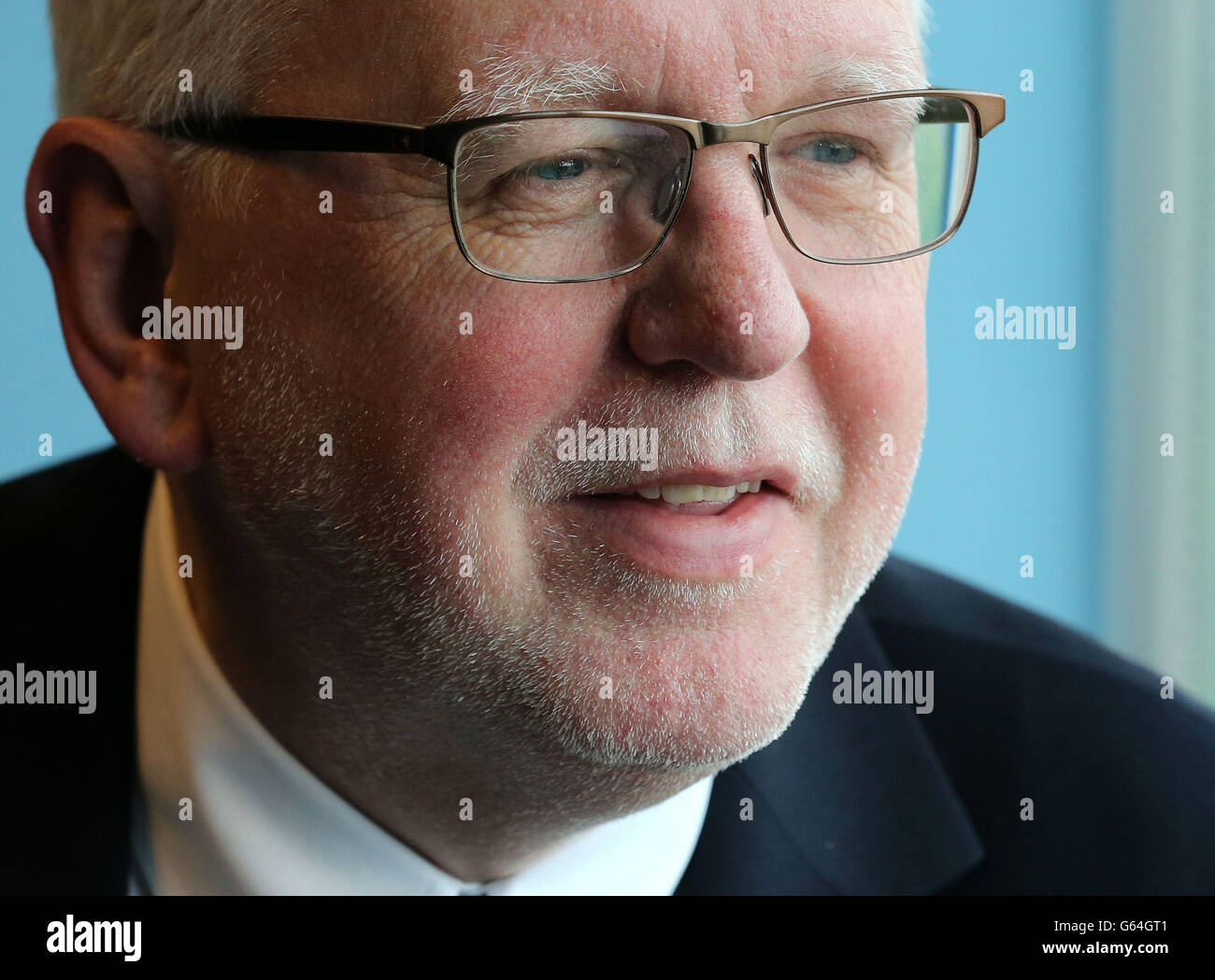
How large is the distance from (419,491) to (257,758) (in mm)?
411

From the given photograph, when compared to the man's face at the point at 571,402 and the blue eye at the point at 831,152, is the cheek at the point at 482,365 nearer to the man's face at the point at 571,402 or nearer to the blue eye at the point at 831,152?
the man's face at the point at 571,402

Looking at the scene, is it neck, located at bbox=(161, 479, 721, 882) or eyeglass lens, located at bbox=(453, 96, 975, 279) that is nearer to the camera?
eyeglass lens, located at bbox=(453, 96, 975, 279)

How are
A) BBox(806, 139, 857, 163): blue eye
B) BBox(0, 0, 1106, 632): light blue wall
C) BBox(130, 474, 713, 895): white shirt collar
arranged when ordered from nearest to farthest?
BBox(806, 139, 857, 163): blue eye → BBox(130, 474, 713, 895): white shirt collar → BBox(0, 0, 1106, 632): light blue wall

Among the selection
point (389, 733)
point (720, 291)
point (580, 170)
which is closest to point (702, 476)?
point (720, 291)

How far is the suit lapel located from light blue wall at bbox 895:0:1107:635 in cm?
34

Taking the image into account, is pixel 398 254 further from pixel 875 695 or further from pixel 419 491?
pixel 875 695

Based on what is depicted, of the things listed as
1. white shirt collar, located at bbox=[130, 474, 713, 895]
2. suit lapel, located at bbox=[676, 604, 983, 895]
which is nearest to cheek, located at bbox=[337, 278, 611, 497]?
white shirt collar, located at bbox=[130, 474, 713, 895]

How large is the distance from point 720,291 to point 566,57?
208mm

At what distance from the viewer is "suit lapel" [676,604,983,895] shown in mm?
1362

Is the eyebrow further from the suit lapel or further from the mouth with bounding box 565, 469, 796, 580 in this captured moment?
the suit lapel

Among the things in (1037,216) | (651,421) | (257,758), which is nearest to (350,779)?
(257,758)

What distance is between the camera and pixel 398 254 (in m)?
1.01

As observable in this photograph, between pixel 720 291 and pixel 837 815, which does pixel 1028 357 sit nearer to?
pixel 837 815

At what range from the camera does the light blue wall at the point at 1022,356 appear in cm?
171
